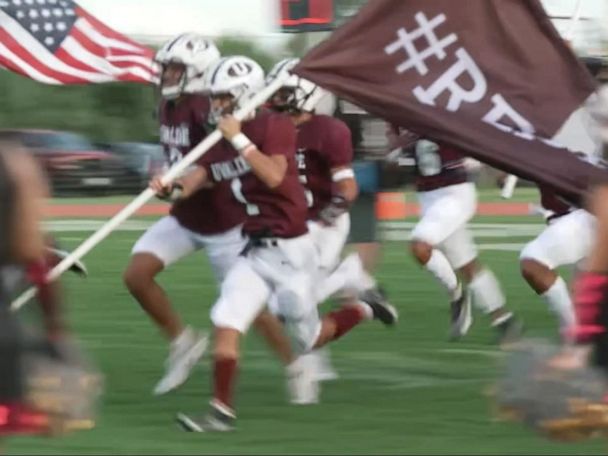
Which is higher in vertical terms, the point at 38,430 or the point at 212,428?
the point at 38,430

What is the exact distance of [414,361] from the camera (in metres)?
11.8

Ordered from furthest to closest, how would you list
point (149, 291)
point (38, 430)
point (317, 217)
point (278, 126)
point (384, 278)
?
point (384, 278) < point (317, 217) < point (149, 291) < point (278, 126) < point (38, 430)

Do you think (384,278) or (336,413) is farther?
(384,278)

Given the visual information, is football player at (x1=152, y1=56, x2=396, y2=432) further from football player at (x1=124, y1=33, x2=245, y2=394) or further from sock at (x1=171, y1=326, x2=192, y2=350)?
sock at (x1=171, y1=326, x2=192, y2=350)

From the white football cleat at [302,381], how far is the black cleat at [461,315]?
303 cm

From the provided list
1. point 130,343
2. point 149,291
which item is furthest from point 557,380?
point 130,343

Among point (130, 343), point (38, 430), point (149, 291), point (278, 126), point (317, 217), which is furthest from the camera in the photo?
point (130, 343)

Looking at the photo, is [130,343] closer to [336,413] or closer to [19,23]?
[19,23]

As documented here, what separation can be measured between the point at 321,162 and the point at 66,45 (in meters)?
3.07

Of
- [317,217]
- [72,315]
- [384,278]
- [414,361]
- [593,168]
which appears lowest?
[384,278]

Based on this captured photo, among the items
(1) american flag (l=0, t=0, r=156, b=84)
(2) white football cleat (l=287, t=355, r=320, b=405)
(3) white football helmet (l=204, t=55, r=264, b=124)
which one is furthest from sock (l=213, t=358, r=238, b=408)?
(1) american flag (l=0, t=0, r=156, b=84)

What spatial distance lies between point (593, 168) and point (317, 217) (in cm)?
256

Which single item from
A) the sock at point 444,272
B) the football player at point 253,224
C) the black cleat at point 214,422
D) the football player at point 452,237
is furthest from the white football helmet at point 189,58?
the sock at point 444,272

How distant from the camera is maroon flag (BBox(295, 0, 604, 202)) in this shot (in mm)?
9398
